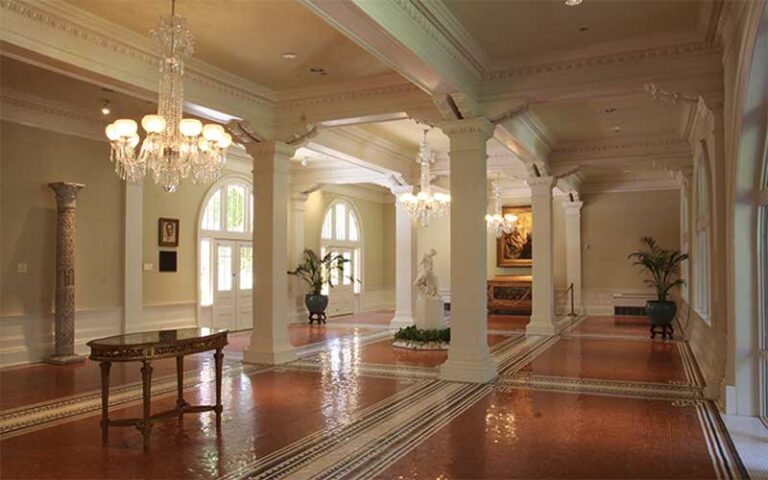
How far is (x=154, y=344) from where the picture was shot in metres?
4.59

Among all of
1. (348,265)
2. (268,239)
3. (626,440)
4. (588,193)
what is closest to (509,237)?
(588,193)

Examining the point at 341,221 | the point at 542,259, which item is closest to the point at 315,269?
Result: the point at 341,221

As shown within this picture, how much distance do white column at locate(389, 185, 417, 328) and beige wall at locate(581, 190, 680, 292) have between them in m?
5.89

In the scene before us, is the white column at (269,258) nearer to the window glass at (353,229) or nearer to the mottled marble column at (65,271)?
the mottled marble column at (65,271)

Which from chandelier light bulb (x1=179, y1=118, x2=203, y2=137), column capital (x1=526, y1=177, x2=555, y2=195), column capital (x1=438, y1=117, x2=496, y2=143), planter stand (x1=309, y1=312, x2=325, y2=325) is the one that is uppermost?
column capital (x1=438, y1=117, x2=496, y2=143)

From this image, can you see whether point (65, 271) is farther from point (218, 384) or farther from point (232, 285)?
point (218, 384)

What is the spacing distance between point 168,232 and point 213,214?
54.1 inches

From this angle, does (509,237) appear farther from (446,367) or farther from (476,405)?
(476,405)

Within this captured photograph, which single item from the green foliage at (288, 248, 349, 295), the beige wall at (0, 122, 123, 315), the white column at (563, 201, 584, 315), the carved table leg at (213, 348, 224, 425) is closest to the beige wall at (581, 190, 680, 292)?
the white column at (563, 201, 584, 315)

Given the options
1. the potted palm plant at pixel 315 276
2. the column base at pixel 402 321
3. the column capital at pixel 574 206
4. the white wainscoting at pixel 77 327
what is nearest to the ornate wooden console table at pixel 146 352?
the white wainscoting at pixel 77 327

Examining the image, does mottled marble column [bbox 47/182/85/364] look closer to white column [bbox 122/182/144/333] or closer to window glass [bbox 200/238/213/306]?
white column [bbox 122/182/144/333]

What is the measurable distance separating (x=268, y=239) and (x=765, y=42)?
20.3 ft

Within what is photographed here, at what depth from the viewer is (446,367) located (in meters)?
7.14

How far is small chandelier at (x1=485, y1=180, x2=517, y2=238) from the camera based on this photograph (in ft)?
52.7
